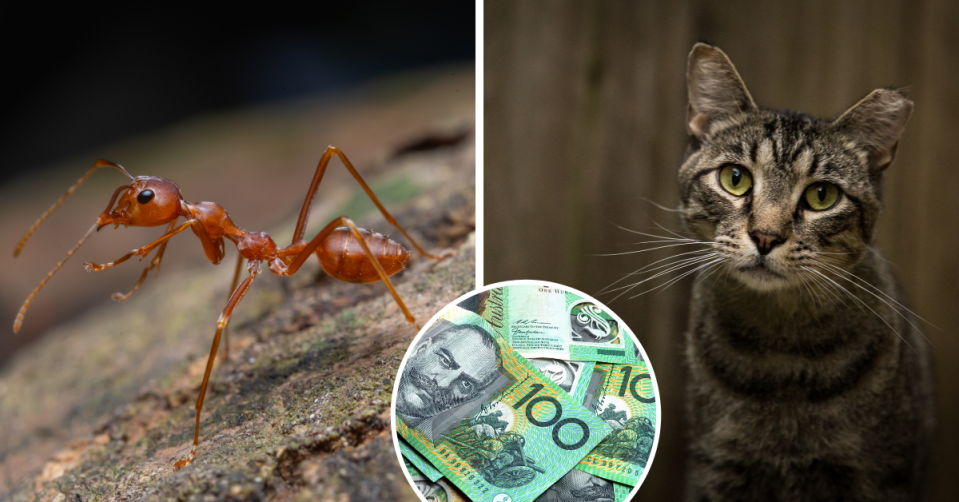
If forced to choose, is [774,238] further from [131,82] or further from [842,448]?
[131,82]

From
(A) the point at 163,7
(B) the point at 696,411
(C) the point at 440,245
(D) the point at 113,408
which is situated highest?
(A) the point at 163,7

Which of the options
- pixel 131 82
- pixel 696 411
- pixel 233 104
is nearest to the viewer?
pixel 696 411

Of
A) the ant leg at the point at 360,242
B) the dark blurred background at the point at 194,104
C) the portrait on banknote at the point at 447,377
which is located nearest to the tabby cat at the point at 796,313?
the portrait on banknote at the point at 447,377

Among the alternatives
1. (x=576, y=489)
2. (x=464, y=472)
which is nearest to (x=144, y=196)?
(x=464, y=472)

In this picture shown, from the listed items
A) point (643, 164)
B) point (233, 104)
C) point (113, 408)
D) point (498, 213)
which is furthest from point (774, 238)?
point (233, 104)

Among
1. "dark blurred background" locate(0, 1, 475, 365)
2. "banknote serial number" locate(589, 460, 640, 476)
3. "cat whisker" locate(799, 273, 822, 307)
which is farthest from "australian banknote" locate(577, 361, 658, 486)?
"dark blurred background" locate(0, 1, 475, 365)

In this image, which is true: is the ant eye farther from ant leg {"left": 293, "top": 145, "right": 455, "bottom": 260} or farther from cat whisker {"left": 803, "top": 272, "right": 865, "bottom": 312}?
cat whisker {"left": 803, "top": 272, "right": 865, "bottom": 312}

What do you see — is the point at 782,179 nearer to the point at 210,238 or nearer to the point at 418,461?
the point at 418,461

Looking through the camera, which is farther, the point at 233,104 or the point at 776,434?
the point at 233,104
